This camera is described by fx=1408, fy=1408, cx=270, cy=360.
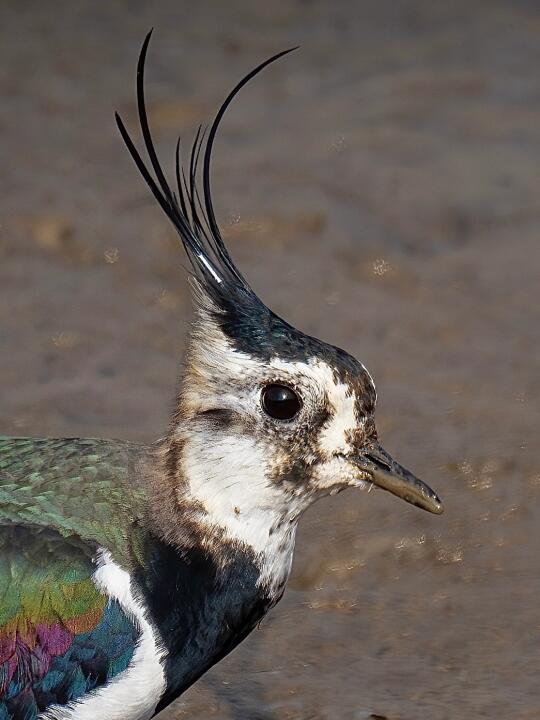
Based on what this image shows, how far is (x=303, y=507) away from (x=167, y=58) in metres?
5.41

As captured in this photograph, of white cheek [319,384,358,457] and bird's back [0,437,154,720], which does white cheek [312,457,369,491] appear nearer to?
white cheek [319,384,358,457]

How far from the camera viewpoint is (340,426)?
13.0 ft

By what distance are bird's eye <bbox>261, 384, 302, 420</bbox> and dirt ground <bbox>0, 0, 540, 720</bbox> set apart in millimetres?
1333

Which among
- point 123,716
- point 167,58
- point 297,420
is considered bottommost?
point 123,716

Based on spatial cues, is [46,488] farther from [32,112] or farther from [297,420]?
[32,112]

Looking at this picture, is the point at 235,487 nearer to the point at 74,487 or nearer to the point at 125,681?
the point at 74,487

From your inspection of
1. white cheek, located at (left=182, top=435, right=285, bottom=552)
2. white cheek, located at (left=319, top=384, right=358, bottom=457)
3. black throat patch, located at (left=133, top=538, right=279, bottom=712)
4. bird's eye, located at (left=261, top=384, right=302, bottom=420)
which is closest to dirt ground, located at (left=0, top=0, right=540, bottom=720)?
black throat patch, located at (left=133, top=538, right=279, bottom=712)

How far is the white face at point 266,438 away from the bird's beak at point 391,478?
3 cm

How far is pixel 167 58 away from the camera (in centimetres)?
886

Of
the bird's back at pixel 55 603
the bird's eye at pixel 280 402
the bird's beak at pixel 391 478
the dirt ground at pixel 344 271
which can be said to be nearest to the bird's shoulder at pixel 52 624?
the bird's back at pixel 55 603

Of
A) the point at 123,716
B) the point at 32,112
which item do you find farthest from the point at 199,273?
the point at 32,112

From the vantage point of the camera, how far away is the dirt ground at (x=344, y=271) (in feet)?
16.9

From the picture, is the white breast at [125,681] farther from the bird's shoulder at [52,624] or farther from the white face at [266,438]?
the white face at [266,438]

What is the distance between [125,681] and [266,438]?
0.77 meters
